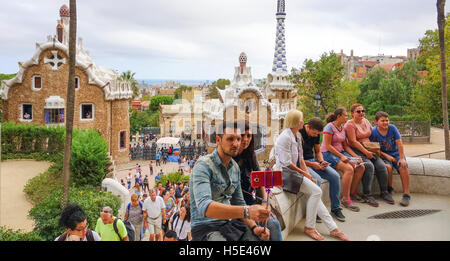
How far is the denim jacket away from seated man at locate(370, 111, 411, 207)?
3613 millimetres

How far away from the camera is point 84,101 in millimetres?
24000

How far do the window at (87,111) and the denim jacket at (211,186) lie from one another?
23.3 metres

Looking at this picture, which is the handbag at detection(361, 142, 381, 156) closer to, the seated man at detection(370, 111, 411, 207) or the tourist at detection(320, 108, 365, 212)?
the seated man at detection(370, 111, 411, 207)

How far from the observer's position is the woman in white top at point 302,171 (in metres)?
4.16

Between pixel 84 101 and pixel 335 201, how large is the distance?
73.1 feet

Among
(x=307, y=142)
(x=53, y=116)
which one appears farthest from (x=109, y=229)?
(x=53, y=116)

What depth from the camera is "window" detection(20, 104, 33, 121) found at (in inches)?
910

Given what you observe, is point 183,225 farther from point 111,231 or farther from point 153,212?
point 153,212

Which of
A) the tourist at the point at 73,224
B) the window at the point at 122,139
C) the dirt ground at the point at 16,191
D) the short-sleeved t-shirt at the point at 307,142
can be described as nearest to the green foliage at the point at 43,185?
the dirt ground at the point at 16,191

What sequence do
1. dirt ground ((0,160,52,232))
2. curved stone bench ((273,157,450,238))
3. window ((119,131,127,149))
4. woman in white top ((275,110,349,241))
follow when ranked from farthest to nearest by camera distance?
window ((119,131,127,149)), dirt ground ((0,160,52,232)), curved stone bench ((273,157,450,238)), woman in white top ((275,110,349,241))

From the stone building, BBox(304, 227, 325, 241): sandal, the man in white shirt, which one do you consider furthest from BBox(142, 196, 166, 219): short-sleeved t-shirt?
the stone building

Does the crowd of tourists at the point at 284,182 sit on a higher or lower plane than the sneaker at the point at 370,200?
higher

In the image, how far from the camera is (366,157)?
18.4ft

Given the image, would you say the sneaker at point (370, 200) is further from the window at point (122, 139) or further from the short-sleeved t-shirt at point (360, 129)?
the window at point (122, 139)
